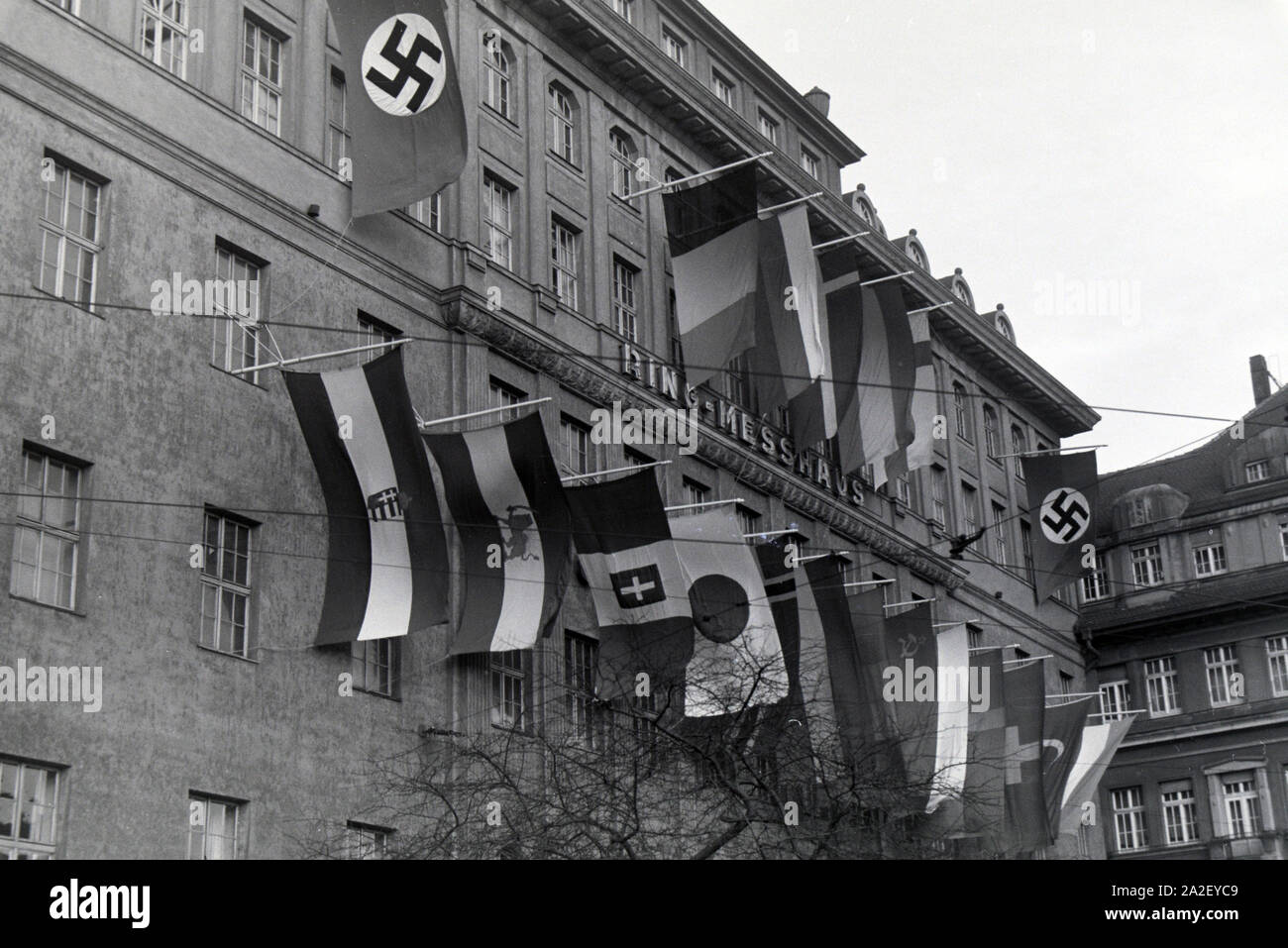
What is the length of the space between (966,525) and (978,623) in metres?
4.09

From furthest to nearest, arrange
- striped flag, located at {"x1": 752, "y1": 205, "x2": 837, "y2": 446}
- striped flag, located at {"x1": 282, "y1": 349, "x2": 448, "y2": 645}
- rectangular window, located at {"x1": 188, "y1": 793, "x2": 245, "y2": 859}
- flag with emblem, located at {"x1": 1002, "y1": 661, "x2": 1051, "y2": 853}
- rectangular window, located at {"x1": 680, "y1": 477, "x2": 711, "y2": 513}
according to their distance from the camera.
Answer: flag with emblem, located at {"x1": 1002, "y1": 661, "x2": 1051, "y2": 853}, rectangular window, located at {"x1": 680, "y1": 477, "x2": 711, "y2": 513}, striped flag, located at {"x1": 752, "y1": 205, "x2": 837, "y2": 446}, striped flag, located at {"x1": 282, "y1": 349, "x2": 448, "y2": 645}, rectangular window, located at {"x1": 188, "y1": 793, "x2": 245, "y2": 859}

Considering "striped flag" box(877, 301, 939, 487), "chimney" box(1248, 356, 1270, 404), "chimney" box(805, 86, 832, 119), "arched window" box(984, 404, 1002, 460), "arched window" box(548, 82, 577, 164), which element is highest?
"chimney" box(805, 86, 832, 119)

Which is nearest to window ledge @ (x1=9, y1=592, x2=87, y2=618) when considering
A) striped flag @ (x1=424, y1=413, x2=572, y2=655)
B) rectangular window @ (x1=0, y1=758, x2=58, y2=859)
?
rectangular window @ (x1=0, y1=758, x2=58, y2=859)

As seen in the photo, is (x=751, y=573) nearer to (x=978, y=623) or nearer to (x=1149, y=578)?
(x=978, y=623)

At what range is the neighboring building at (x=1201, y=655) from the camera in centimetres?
6681

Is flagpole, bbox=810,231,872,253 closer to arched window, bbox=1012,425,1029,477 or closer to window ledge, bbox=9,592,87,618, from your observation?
arched window, bbox=1012,425,1029,477

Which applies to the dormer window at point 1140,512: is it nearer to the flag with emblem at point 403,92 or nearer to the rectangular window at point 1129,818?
the rectangular window at point 1129,818

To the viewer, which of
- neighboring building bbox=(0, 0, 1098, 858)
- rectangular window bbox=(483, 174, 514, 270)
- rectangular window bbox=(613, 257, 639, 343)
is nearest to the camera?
neighboring building bbox=(0, 0, 1098, 858)

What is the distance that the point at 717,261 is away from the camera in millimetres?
41469

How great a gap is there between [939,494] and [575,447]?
77.3ft

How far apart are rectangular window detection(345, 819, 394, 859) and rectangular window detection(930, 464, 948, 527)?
32.2 metres

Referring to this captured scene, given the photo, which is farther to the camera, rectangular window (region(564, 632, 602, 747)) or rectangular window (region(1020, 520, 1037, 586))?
rectangular window (region(1020, 520, 1037, 586))

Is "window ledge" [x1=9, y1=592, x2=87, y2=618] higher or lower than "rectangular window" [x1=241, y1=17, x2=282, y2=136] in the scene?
lower

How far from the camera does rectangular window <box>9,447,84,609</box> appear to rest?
27422 millimetres
